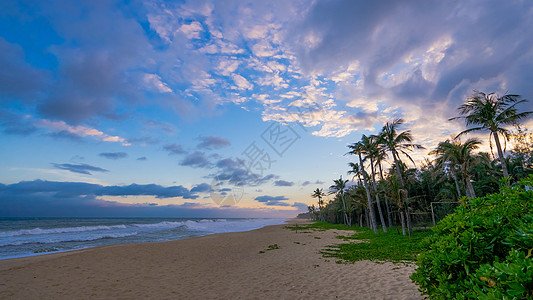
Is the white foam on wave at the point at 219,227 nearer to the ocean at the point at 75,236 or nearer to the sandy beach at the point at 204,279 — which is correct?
the ocean at the point at 75,236

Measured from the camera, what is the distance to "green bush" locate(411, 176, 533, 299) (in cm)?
191

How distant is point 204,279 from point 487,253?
31.6 feet

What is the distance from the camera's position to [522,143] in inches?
1512

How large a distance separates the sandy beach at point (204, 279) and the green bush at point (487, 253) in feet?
13.5

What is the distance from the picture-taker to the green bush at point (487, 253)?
1913 millimetres

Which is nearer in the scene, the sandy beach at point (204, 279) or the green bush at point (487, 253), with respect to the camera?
the green bush at point (487, 253)

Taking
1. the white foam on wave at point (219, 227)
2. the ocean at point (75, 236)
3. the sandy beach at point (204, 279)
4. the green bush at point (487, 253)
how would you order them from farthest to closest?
the white foam on wave at point (219, 227) < the ocean at point (75, 236) < the sandy beach at point (204, 279) < the green bush at point (487, 253)

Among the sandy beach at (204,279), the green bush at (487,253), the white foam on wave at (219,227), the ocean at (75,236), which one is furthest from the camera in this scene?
the white foam on wave at (219,227)

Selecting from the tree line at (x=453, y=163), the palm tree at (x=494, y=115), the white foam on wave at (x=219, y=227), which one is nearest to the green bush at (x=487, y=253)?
the tree line at (x=453, y=163)

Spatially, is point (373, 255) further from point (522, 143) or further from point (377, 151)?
point (522, 143)

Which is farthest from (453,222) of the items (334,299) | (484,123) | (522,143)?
(522,143)

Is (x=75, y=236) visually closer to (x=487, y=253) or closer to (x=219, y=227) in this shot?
(x=219, y=227)

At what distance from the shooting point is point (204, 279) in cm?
976

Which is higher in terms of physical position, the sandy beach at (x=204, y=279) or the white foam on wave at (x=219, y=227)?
the sandy beach at (x=204, y=279)
